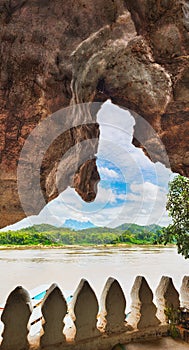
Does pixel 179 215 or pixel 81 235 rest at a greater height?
pixel 179 215

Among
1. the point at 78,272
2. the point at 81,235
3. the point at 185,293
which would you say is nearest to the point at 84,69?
the point at 185,293

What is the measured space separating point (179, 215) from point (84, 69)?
1.93 m

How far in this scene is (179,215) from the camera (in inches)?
116

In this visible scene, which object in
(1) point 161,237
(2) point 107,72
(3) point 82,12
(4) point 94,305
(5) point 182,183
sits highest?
(3) point 82,12

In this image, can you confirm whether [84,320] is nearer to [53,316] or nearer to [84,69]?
[53,316]

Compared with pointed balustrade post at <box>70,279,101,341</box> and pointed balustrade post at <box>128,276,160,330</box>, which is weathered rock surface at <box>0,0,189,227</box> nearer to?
pointed balustrade post at <box>70,279,101,341</box>

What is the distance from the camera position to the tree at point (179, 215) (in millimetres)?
2783

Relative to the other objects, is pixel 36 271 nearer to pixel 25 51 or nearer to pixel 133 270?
pixel 133 270

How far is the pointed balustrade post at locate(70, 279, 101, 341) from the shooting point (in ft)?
6.25

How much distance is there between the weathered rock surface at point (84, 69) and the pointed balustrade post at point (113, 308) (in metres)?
1.08

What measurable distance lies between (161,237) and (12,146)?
77.2 inches

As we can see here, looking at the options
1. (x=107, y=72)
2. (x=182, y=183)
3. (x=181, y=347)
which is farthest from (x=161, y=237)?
(x=107, y=72)

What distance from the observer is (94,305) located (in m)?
1.95

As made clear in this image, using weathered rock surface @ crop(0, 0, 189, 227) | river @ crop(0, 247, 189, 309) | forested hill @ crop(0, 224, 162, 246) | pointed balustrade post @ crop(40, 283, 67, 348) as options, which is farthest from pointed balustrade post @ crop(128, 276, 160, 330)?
river @ crop(0, 247, 189, 309)
